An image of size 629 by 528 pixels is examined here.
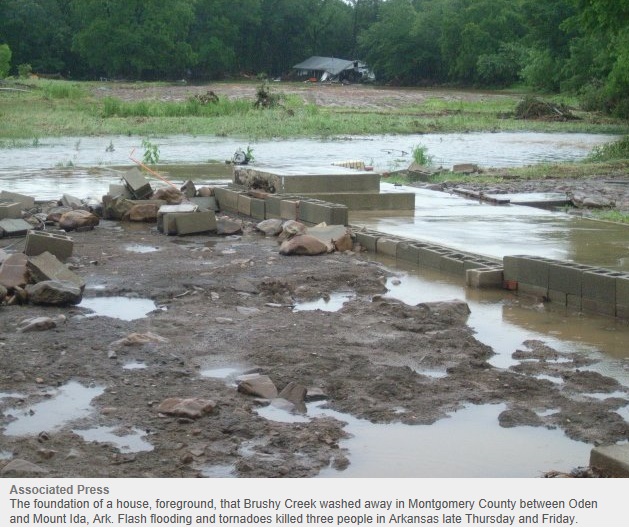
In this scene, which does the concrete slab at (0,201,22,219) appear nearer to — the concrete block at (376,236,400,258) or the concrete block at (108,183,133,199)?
the concrete block at (108,183,133,199)

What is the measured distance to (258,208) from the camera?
14867mm

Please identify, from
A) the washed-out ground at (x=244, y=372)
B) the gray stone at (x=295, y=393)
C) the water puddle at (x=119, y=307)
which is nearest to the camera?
the washed-out ground at (x=244, y=372)

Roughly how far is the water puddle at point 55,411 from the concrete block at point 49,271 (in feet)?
8.69

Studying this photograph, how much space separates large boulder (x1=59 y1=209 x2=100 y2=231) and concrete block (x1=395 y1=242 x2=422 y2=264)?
4.60 meters

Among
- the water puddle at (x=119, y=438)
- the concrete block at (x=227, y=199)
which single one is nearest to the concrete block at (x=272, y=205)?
the concrete block at (x=227, y=199)

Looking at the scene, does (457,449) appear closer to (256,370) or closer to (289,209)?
(256,370)

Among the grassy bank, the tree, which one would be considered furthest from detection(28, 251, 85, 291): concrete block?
the tree

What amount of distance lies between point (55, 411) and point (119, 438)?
693 mm

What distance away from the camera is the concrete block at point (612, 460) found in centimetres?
504

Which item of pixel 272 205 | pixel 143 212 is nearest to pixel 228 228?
pixel 272 205

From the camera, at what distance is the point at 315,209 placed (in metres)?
13.2

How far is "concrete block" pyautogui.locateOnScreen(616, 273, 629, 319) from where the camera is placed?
8.67 m

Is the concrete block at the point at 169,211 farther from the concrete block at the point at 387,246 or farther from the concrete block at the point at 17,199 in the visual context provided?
the concrete block at the point at 387,246

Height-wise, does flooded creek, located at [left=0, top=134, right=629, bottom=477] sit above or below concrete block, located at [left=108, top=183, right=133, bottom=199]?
below
